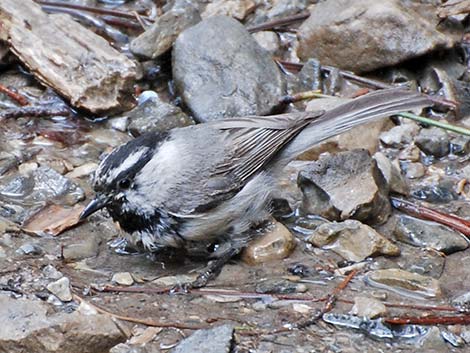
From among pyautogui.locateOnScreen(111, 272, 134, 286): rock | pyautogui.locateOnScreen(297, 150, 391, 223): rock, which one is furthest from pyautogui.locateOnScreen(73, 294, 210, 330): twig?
pyautogui.locateOnScreen(297, 150, 391, 223): rock

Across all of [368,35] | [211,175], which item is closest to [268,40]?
[368,35]

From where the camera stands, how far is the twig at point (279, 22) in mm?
8469

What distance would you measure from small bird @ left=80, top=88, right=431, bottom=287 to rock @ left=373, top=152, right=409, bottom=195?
37 centimetres

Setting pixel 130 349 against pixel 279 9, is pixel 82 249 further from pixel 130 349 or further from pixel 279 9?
pixel 279 9

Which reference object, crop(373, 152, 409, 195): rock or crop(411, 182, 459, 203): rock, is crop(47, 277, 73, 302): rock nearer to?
crop(373, 152, 409, 195): rock

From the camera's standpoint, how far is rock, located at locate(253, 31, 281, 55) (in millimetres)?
8305

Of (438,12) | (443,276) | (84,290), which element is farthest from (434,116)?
(84,290)

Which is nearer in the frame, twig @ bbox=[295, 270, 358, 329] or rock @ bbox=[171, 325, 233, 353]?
rock @ bbox=[171, 325, 233, 353]

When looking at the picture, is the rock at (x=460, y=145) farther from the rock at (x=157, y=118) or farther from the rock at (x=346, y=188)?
the rock at (x=157, y=118)

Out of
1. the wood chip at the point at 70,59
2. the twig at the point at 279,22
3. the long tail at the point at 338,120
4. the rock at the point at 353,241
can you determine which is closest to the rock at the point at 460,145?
the long tail at the point at 338,120

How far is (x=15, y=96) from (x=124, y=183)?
2.30 m

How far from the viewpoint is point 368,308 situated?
→ 17.9ft

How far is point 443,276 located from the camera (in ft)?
19.6

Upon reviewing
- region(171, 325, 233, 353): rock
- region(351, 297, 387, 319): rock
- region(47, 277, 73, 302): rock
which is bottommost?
region(351, 297, 387, 319): rock
